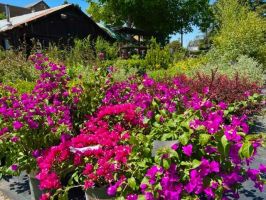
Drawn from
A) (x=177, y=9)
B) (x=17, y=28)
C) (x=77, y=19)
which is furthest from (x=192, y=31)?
(x=17, y=28)

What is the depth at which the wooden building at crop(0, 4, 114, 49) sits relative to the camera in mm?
22859

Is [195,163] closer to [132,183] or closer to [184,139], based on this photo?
[184,139]

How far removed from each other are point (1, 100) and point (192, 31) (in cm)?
3747

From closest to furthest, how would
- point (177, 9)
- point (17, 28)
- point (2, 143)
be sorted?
point (2, 143) → point (17, 28) → point (177, 9)

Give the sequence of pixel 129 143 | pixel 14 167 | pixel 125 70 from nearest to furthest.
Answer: pixel 129 143 → pixel 14 167 → pixel 125 70

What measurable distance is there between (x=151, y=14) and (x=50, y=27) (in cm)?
1300

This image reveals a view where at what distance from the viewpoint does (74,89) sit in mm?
3969

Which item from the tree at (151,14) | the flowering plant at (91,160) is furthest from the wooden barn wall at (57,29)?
the flowering plant at (91,160)

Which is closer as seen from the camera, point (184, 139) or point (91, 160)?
point (184, 139)

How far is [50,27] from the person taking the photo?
2522cm

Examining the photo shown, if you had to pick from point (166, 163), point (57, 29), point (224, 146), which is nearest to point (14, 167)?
point (166, 163)

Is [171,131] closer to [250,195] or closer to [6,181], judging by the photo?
[250,195]

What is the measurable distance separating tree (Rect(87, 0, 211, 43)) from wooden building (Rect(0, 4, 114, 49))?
570 centimetres

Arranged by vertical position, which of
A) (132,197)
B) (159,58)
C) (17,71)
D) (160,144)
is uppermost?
(159,58)
